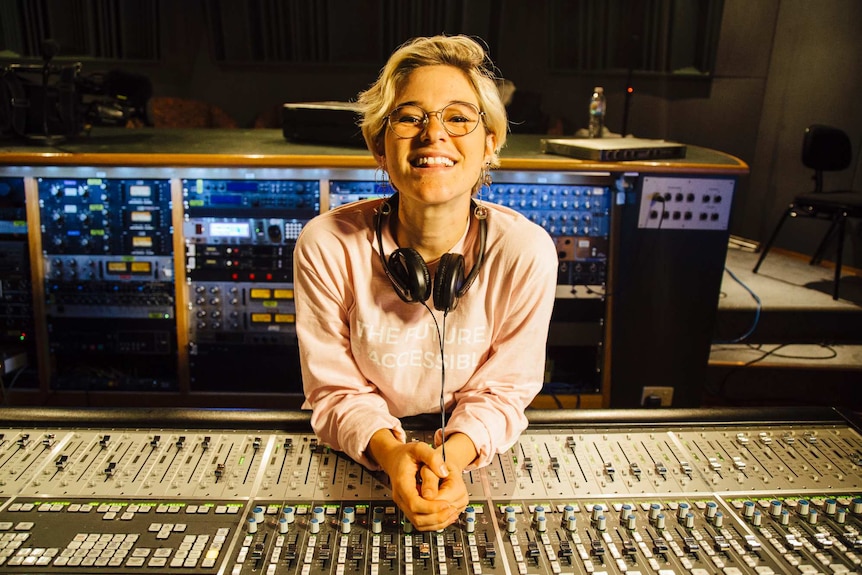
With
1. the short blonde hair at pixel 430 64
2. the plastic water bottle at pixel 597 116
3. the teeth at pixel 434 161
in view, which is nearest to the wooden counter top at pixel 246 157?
the plastic water bottle at pixel 597 116

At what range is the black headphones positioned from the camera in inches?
48.6

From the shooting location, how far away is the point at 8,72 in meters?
2.58

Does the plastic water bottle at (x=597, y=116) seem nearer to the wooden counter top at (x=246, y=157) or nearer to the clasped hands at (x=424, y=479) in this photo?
the wooden counter top at (x=246, y=157)

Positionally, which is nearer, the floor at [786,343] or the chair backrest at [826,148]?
the floor at [786,343]

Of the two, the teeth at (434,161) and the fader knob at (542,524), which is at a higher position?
the teeth at (434,161)

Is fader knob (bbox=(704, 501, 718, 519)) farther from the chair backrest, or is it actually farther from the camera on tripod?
the chair backrest

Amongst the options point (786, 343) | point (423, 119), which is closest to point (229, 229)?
point (423, 119)

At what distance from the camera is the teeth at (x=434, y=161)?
1248 mm

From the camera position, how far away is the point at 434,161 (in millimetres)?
1249

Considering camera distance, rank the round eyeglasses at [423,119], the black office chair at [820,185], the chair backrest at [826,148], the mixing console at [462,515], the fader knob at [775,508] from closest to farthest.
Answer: the mixing console at [462,515]
the fader knob at [775,508]
the round eyeglasses at [423,119]
the black office chair at [820,185]
the chair backrest at [826,148]

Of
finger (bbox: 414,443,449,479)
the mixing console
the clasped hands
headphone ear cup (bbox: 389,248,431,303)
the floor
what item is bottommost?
the floor

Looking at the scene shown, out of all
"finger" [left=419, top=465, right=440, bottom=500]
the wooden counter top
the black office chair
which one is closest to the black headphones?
"finger" [left=419, top=465, right=440, bottom=500]

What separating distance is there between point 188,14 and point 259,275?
14.0 feet

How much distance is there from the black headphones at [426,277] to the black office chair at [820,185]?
3587 mm
